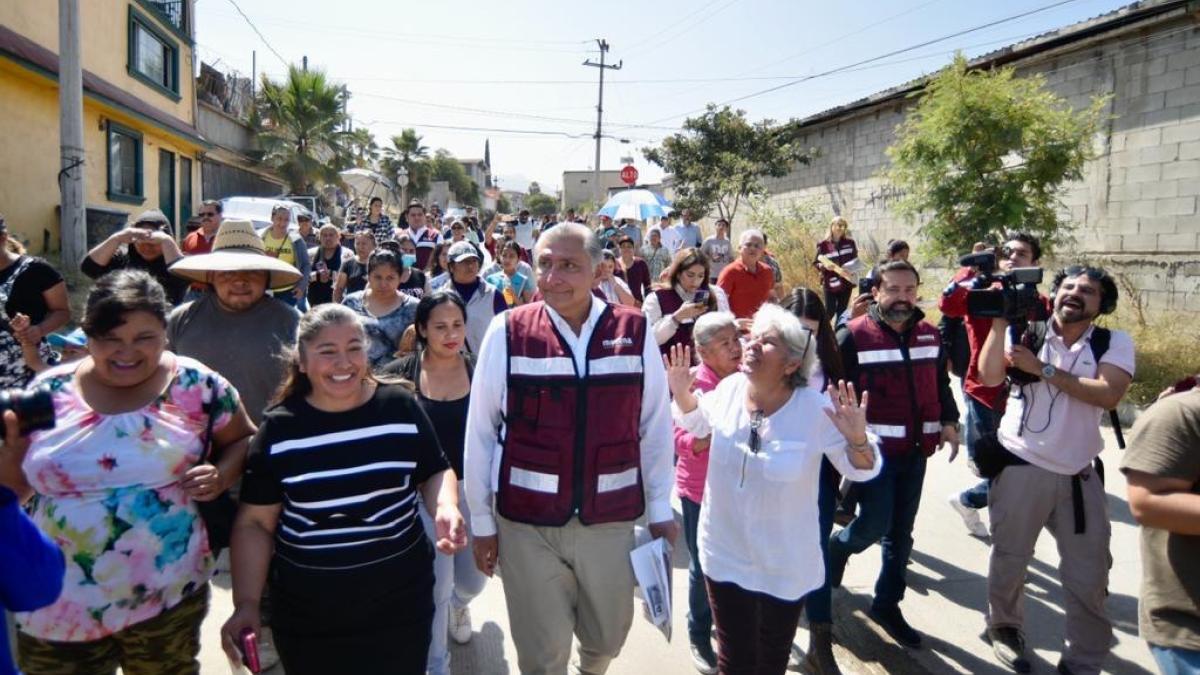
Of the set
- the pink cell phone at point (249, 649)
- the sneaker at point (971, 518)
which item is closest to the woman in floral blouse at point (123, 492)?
the pink cell phone at point (249, 649)

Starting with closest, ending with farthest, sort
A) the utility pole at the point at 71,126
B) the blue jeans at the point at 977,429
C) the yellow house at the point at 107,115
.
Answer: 1. the blue jeans at the point at 977,429
2. the utility pole at the point at 71,126
3. the yellow house at the point at 107,115

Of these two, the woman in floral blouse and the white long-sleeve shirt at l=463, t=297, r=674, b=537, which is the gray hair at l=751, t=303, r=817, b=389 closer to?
the white long-sleeve shirt at l=463, t=297, r=674, b=537

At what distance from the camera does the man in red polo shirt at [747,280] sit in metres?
6.38

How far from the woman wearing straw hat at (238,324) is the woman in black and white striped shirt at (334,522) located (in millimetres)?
944

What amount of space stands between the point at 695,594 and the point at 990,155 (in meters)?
7.48

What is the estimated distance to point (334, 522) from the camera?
2355mm

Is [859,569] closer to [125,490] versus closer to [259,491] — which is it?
[259,491]

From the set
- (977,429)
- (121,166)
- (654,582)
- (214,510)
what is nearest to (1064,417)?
(977,429)

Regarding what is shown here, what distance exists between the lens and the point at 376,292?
15.2 ft

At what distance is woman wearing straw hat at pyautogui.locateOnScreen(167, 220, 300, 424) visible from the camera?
3.30 metres

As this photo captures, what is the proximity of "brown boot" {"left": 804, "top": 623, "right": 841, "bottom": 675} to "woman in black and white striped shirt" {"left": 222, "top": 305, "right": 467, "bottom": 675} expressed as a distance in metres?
1.86

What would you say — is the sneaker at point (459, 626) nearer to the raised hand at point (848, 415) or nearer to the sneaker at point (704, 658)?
the sneaker at point (704, 658)

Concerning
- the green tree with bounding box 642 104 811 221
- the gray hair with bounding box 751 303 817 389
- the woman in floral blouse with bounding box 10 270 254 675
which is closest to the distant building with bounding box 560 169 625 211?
the green tree with bounding box 642 104 811 221

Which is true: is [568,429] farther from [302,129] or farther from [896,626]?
[302,129]
